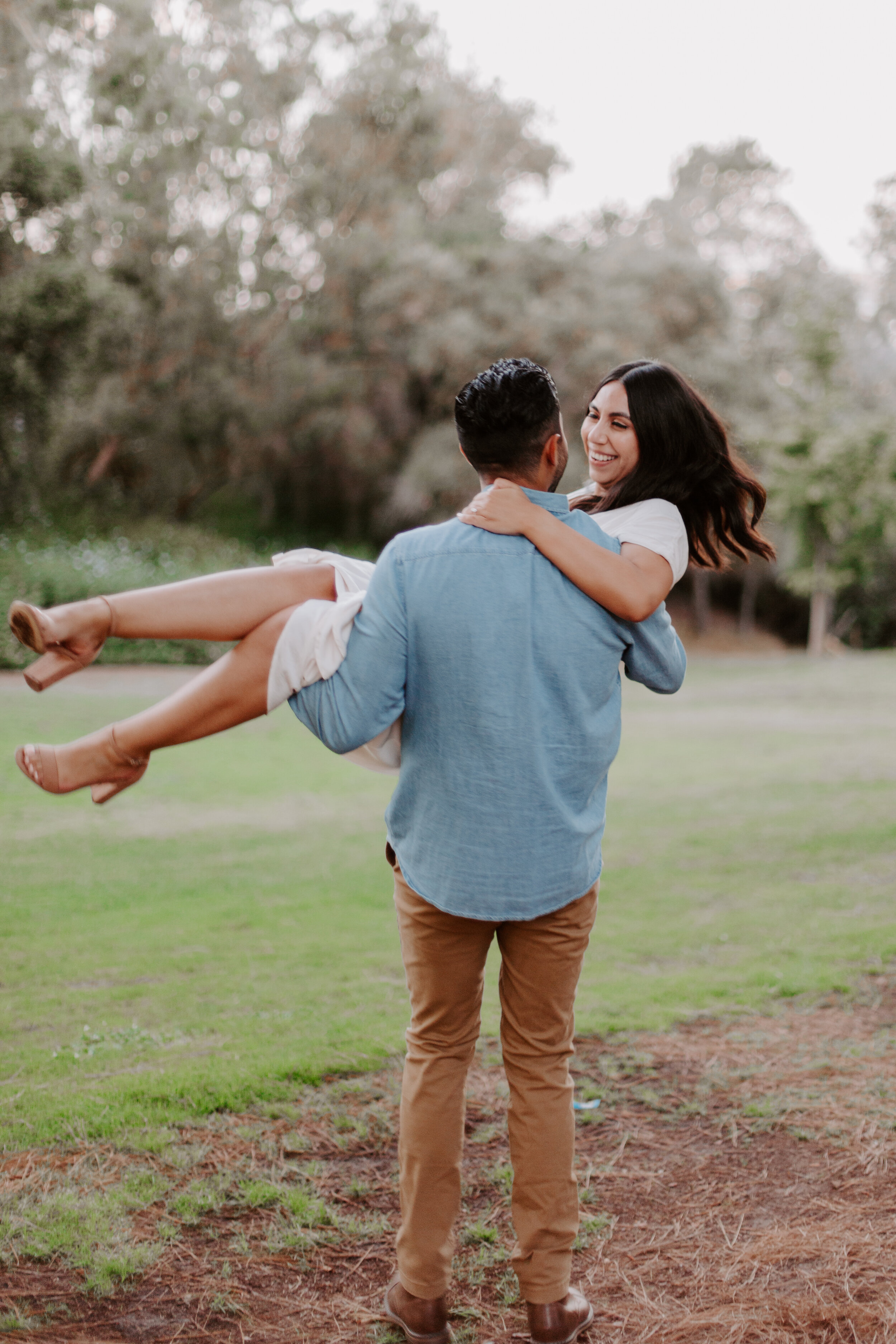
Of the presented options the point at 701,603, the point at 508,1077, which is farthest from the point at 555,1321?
the point at 701,603

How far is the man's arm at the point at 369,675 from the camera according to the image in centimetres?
202

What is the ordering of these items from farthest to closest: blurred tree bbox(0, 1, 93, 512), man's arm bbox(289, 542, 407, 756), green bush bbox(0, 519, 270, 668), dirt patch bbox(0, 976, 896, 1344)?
blurred tree bbox(0, 1, 93, 512) → green bush bbox(0, 519, 270, 668) → dirt patch bbox(0, 976, 896, 1344) → man's arm bbox(289, 542, 407, 756)

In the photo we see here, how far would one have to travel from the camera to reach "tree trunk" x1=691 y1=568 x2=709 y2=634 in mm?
30516

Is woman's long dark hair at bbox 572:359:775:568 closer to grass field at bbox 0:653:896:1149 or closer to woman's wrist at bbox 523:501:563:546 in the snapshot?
woman's wrist at bbox 523:501:563:546

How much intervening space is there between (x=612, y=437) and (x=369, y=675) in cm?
88

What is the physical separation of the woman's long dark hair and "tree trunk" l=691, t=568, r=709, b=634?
2843 cm

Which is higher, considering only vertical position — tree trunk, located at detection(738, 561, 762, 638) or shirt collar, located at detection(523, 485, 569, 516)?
shirt collar, located at detection(523, 485, 569, 516)

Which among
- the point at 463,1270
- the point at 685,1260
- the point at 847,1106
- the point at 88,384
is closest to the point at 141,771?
the point at 463,1270

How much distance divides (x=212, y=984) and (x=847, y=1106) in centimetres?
260

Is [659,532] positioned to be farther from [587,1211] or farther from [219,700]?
[587,1211]

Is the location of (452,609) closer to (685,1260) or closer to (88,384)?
(685,1260)

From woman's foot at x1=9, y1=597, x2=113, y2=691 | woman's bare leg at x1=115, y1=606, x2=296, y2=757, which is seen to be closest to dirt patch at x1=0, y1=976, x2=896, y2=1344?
woman's bare leg at x1=115, y1=606, x2=296, y2=757

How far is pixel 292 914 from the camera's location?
5809mm

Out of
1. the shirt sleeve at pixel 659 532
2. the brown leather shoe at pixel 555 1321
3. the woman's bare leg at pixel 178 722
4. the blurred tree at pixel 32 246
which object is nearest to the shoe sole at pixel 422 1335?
the brown leather shoe at pixel 555 1321
